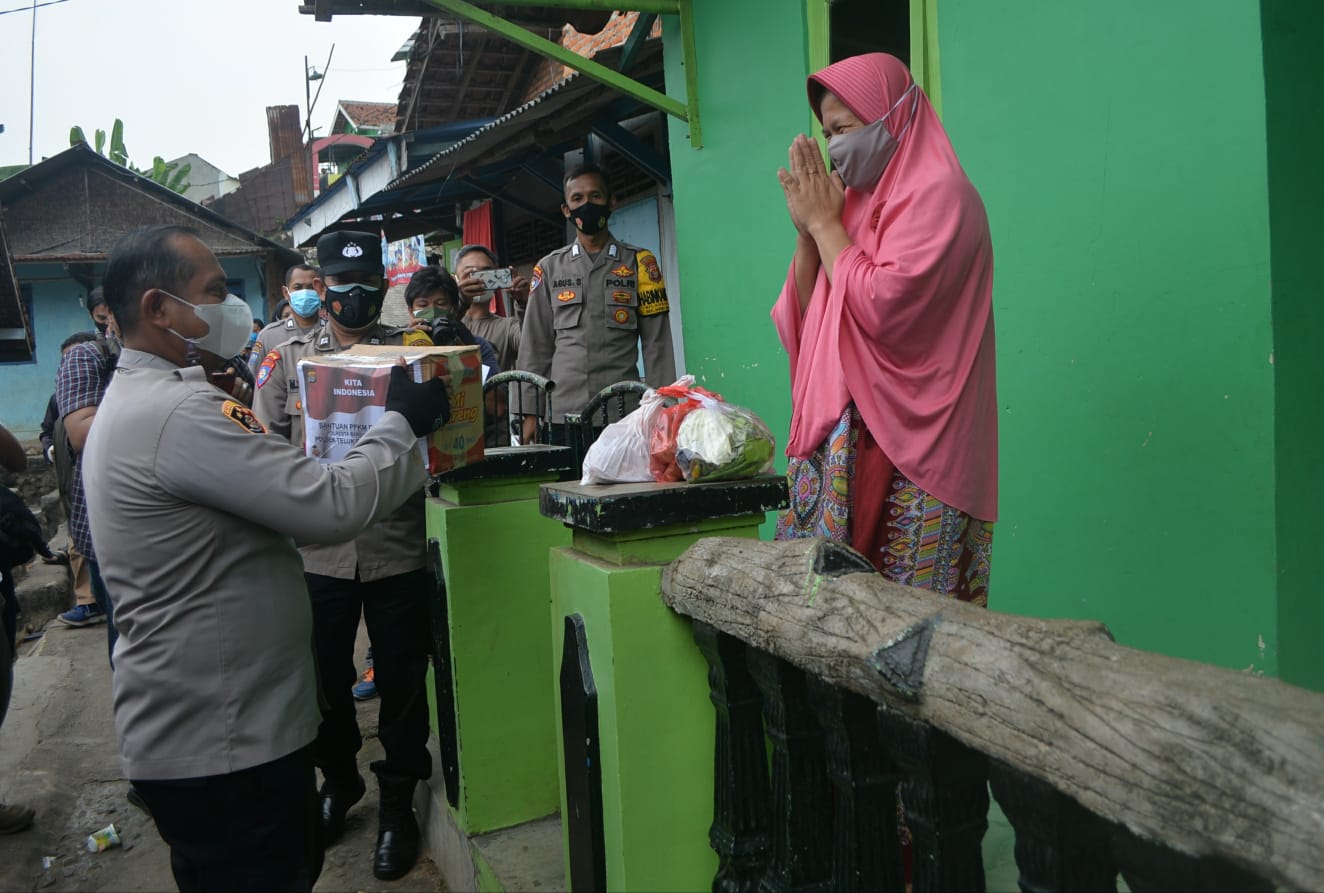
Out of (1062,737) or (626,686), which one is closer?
(1062,737)

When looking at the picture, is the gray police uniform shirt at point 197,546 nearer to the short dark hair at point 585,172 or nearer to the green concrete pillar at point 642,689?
the green concrete pillar at point 642,689

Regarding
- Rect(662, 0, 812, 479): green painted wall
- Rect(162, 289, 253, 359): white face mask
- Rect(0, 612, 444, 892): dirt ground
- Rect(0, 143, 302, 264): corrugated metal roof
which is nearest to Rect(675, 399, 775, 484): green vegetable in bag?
Rect(162, 289, 253, 359): white face mask

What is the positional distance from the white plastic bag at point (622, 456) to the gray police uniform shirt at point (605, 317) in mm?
2437

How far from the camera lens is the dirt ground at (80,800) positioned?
3430 mm

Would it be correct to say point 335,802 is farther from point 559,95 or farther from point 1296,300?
point 559,95

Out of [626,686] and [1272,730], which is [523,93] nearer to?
[626,686]

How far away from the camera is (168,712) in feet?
6.16

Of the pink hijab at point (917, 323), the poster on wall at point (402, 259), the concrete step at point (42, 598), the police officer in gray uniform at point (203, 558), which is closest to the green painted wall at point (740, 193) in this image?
the pink hijab at point (917, 323)

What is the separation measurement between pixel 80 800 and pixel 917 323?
4174 mm

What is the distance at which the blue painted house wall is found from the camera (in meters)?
17.8

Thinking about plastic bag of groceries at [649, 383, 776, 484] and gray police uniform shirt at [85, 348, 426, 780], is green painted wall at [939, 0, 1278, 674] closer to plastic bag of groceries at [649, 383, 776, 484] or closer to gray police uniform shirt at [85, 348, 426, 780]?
plastic bag of groceries at [649, 383, 776, 484]

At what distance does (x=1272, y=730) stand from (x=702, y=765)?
1145mm

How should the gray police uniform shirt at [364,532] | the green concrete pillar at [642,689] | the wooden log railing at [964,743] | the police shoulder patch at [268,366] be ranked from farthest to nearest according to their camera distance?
the police shoulder patch at [268,366]
the gray police uniform shirt at [364,532]
the green concrete pillar at [642,689]
the wooden log railing at [964,743]

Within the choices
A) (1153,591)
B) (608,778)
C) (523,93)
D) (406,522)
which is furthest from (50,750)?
(523,93)
